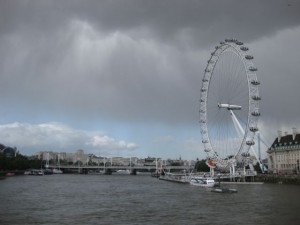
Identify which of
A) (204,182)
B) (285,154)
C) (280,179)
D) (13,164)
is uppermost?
(285,154)

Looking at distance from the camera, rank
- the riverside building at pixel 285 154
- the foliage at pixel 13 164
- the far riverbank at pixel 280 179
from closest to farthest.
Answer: the far riverbank at pixel 280 179, the riverside building at pixel 285 154, the foliage at pixel 13 164

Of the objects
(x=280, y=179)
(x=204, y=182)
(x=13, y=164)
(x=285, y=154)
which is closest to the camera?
(x=204, y=182)

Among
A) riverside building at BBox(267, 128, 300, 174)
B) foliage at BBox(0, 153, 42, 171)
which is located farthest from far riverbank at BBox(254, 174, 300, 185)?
foliage at BBox(0, 153, 42, 171)

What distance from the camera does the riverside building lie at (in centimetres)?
9692

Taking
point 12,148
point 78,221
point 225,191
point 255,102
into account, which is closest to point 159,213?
point 78,221

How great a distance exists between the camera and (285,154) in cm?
10125

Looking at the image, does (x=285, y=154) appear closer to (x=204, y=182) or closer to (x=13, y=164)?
(x=204, y=182)

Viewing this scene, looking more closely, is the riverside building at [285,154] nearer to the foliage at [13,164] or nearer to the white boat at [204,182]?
the white boat at [204,182]

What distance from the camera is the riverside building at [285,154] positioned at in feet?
318

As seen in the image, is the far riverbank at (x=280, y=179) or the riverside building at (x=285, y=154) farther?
the riverside building at (x=285, y=154)

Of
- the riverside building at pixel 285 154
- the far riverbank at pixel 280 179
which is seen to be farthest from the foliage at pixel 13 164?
the riverside building at pixel 285 154

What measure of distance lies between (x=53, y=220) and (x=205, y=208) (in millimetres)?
12824

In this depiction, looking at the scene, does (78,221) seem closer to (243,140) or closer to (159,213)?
(159,213)

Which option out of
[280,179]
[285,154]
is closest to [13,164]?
[285,154]
